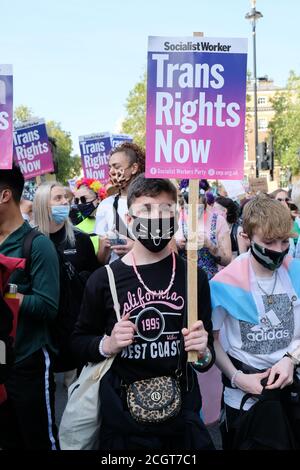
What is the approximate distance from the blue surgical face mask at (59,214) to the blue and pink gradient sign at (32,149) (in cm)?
Result: 227

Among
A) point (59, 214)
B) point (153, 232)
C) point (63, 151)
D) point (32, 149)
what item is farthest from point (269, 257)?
point (63, 151)

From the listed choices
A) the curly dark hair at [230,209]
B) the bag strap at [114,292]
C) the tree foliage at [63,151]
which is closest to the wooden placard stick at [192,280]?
the bag strap at [114,292]

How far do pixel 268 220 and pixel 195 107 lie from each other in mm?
638

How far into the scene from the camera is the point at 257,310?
2.77m

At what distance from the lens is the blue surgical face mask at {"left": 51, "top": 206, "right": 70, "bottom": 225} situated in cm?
478

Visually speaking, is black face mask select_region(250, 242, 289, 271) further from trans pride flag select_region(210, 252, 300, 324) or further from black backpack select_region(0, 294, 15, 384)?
black backpack select_region(0, 294, 15, 384)

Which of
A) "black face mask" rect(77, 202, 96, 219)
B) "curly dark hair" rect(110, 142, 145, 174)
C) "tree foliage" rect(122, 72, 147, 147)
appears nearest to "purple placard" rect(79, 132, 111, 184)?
"black face mask" rect(77, 202, 96, 219)

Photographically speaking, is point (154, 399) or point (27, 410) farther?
point (27, 410)

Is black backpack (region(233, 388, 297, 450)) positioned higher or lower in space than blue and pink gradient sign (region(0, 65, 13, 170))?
lower

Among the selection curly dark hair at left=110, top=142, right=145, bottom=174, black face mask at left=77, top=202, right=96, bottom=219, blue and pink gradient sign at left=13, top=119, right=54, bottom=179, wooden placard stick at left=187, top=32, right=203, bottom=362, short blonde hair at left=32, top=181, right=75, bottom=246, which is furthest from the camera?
blue and pink gradient sign at left=13, top=119, right=54, bottom=179

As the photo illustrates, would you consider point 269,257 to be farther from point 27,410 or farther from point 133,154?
point 133,154

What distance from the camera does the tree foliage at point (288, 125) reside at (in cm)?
5416
